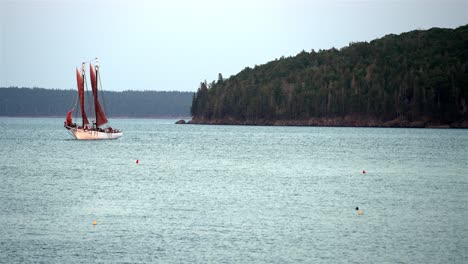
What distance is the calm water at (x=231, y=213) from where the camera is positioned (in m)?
30.4

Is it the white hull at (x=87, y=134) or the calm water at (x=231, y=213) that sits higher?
the white hull at (x=87, y=134)

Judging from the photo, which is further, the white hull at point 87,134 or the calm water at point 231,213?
the white hull at point 87,134

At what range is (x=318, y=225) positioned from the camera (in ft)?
120

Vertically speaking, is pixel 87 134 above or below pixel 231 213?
above

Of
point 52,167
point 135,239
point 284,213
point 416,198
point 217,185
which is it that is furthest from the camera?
point 52,167

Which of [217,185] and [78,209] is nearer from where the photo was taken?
[78,209]

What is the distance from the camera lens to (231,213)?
1585 inches

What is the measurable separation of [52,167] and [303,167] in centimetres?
2197

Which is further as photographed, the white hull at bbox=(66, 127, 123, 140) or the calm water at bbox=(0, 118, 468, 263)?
the white hull at bbox=(66, 127, 123, 140)

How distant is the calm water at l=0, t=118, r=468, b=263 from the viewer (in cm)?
3042

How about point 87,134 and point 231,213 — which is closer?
point 231,213

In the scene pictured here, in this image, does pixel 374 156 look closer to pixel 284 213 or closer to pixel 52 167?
pixel 52 167

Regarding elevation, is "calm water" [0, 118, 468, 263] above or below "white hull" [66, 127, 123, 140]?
below

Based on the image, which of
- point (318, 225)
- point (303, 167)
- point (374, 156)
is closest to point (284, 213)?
point (318, 225)
